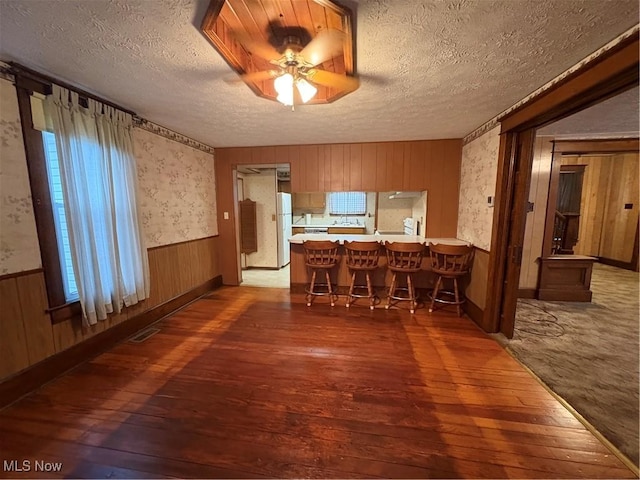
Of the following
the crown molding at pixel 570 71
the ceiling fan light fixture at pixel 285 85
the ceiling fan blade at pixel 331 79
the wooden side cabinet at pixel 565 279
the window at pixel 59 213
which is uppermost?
the crown molding at pixel 570 71

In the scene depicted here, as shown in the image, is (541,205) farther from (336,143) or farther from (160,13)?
(160,13)

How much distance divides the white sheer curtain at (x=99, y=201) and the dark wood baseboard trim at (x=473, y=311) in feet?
12.1

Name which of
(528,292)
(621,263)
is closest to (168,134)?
(528,292)

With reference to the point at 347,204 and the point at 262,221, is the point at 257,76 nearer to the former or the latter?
the point at 262,221

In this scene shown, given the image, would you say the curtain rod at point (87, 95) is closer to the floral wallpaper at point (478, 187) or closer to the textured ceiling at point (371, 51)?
the textured ceiling at point (371, 51)

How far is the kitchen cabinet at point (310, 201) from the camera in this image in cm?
631

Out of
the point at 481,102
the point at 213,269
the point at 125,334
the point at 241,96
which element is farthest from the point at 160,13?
the point at 213,269

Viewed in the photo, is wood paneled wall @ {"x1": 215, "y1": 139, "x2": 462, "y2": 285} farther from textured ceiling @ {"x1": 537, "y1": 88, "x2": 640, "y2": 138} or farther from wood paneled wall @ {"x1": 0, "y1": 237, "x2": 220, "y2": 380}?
wood paneled wall @ {"x1": 0, "y1": 237, "x2": 220, "y2": 380}

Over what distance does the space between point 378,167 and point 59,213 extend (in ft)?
11.6

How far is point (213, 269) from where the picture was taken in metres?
4.25

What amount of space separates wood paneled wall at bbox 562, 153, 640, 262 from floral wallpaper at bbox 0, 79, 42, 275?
300 inches

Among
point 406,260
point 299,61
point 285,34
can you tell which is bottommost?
point 406,260

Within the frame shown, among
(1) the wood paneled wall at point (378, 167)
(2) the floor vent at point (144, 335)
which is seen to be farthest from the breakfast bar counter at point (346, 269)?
(2) the floor vent at point (144, 335)

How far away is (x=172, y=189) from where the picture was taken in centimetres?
328
